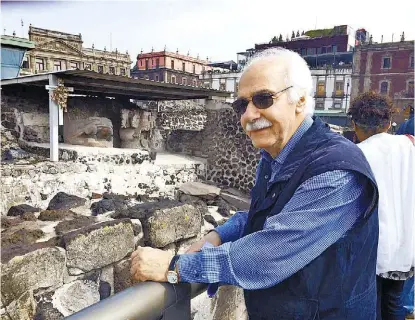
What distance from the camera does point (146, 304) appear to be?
39.2 inches

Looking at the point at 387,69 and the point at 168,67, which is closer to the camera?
the point at 387,69

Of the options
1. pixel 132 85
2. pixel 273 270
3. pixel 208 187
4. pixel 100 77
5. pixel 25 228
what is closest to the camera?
pixel 273 270

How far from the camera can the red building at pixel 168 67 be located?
33.9 meters

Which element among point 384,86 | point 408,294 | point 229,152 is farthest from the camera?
point 384,86

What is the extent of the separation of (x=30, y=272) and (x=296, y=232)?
146cm

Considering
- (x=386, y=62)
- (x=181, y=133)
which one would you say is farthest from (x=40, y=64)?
(x=386, y=62)

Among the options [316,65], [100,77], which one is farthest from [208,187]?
[316,65]

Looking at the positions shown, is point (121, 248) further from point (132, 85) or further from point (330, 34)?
point (330, 34)

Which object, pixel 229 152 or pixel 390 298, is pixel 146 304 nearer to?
pixel 390 298

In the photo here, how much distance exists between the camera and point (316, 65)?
100ft

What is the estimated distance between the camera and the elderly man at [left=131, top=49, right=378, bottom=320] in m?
1.01

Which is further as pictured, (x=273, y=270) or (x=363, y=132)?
(x=363, y=132)

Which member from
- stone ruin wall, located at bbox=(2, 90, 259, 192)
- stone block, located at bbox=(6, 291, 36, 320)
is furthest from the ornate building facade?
stone block, located at bbox=(6, 291, 36, 320)

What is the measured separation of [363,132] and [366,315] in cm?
143
